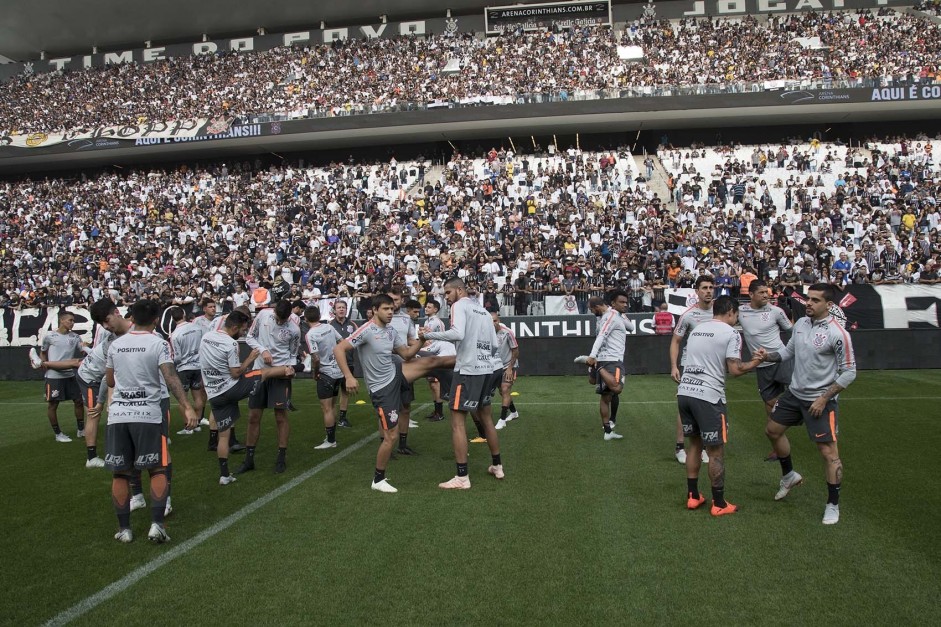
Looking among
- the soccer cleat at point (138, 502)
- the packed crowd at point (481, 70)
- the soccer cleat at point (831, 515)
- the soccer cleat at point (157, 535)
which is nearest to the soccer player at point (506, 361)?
the soccer cleat at point (138, 502)

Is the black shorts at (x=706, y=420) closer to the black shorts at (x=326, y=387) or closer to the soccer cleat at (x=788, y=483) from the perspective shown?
the soccer cleat at (x=788, y=483)

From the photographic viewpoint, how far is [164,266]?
90.8 ft

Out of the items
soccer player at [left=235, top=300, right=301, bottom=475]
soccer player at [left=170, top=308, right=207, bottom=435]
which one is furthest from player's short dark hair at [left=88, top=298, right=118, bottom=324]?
soccer player at [left=170, top=308, right=207, bottom=435]

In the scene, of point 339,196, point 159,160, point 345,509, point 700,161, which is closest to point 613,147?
point 700,161

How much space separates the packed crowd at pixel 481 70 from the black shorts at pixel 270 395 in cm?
2791

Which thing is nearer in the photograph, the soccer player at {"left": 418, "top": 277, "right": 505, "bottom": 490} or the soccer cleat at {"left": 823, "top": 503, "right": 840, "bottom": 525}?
the soccer cleat at {"left": 823, "top": 503, "right": 840, "bottom": 525}

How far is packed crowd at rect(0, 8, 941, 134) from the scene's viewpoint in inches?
1363

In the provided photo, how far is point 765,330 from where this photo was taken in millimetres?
8367

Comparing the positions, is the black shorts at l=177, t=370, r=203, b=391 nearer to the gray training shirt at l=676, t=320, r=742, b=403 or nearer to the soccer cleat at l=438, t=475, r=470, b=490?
the soccer cleat at l=438, t=475, r=470, b=490

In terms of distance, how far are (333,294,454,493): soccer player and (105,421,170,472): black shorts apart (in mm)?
1918

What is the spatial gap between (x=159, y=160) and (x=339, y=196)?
50.7 feet

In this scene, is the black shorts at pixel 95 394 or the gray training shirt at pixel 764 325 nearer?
the gray training shirt at pixel 764 325

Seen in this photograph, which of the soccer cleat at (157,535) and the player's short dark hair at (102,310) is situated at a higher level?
the player's short dark hair at (102,310)

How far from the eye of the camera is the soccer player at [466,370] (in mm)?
7086
